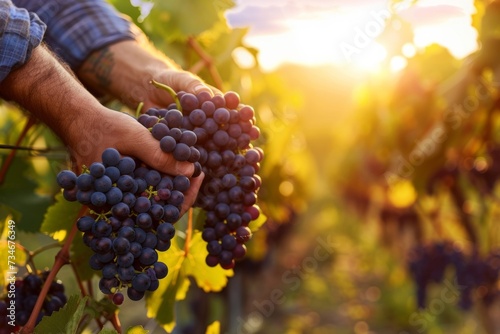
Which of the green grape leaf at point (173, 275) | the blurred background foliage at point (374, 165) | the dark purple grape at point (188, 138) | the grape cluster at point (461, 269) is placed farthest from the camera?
the grape cluster at point (461, 269)

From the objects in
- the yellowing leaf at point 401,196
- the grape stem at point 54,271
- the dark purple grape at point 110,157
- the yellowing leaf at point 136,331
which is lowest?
the yellowing leaf at point 401,196

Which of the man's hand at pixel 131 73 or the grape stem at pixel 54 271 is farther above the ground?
the man's hand at pixel 131 73

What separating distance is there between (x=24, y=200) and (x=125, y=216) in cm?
87

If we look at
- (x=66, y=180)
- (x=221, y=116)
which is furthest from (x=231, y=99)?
(x=66, y=180)

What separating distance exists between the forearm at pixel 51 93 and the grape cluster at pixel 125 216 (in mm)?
145

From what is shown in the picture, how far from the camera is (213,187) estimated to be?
1228 millimetres

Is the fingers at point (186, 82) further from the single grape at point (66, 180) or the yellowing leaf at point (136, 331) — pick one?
the yellowing leaf at point (136, 331)

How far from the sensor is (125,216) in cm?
103

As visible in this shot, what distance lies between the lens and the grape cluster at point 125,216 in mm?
1007

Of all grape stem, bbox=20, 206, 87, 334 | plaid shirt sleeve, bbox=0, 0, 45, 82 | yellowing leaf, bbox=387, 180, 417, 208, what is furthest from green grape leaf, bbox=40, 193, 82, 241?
yellowing leaf, bbox=387, 180, 417, 208

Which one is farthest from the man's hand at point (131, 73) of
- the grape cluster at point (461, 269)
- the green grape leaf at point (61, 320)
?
the grape cluster at point (461, 269)

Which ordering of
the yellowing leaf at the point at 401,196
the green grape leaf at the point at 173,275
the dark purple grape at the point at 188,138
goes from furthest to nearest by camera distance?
the yellowing leaf at the point at 401,196 < the green grape leaf at the point at 173,275 < the dark purple grape at the point at 188,138

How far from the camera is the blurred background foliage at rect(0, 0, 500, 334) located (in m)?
2.12

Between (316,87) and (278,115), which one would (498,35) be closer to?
(278,115)
